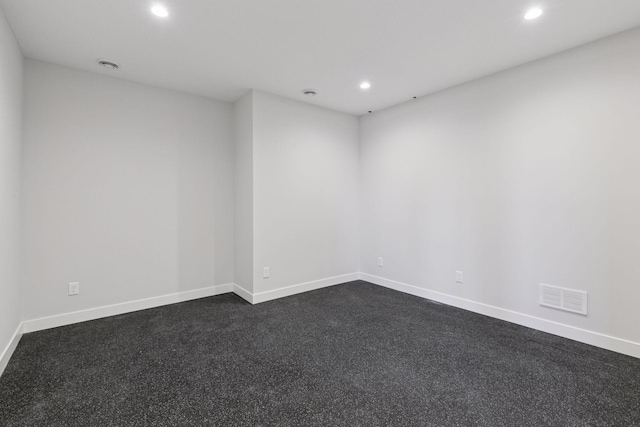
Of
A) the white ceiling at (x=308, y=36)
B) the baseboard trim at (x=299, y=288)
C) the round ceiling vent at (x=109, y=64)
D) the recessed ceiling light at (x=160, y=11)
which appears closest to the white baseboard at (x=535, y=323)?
the baseboard trim at (x=299, y=288)

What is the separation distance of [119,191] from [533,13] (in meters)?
4.03

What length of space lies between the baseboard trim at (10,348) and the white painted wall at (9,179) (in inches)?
1.6

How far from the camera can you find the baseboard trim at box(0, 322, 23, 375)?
6.91 feet

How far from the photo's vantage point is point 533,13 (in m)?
2.15

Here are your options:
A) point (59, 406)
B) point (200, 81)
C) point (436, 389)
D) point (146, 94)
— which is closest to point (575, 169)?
point (436, 389)

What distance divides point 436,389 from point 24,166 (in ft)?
12.8

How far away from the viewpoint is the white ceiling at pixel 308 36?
209 cm

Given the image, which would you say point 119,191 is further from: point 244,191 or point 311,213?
point 311,213

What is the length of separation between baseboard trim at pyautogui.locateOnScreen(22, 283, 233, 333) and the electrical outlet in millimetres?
196

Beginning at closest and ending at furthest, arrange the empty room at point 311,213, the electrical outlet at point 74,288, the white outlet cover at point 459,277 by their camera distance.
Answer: the empty room at point 311,213 < the electrical outlet at point 74,288 < the white outlet cover at point 459,277

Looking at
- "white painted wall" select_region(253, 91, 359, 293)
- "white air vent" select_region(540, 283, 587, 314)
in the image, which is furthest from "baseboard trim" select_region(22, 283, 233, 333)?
"white air vent" select_region(540, 283, 587, 314)

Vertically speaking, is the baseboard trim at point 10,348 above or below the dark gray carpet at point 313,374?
above

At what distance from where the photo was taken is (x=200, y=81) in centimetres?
333

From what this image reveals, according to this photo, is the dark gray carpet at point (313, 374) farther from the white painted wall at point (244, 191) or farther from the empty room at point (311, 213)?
the white painted wall at point (244, 191)
